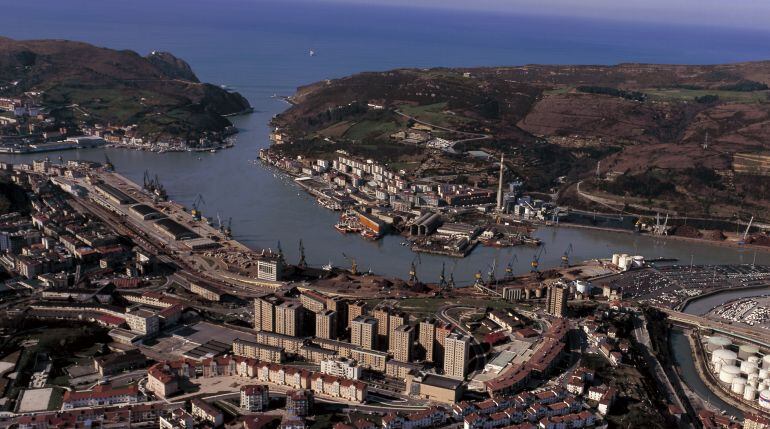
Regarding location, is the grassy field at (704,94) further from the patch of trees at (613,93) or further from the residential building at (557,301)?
the residential building at (557,301)

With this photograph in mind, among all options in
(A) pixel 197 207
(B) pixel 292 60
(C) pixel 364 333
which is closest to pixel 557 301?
(C) pixel 364 333

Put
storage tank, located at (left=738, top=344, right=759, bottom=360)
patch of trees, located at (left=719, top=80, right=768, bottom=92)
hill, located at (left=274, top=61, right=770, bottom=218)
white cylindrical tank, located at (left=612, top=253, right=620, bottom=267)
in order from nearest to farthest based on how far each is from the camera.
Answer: storage tank, located at (left=738, top=344, right=759, bottom=360)
white cylindrical tank, located at (left=612, top=253, right=620, bottom=267)
hill, located at (left=274, top=61, right=770, bottom=218)
patch of trees, located at (left=719, top=80, right=768, bottom=92)

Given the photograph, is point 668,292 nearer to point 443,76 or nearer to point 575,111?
point 575,111

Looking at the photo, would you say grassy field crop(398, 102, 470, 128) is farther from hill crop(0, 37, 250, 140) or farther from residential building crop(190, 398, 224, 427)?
residential building crop(190, 398, 224, 427)

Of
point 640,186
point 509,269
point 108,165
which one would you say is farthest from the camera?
point 108,165

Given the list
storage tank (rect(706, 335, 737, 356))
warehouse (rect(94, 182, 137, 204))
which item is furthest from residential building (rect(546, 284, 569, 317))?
warehouse (rect(94, 182, 137, 204))

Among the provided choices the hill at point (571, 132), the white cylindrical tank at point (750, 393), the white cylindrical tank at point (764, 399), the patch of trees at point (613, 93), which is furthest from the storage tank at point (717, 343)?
the patch of trees at point (613, 93)

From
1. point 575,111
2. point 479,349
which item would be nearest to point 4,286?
point 479,349

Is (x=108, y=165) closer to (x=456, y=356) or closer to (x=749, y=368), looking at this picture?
(x=456, y=356)
